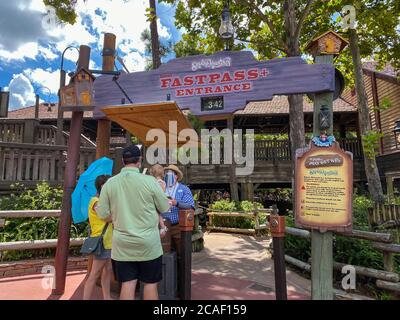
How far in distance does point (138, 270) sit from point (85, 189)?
1.94 metres

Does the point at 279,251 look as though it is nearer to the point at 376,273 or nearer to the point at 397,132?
the point at 376,273

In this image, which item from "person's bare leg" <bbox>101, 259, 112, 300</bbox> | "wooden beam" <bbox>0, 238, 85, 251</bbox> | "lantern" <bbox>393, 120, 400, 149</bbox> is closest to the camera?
"person's bare leg" <bbox>101, 259, 112, 300</bbox>

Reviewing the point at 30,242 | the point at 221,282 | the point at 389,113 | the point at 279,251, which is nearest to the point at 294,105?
the point at 221,282

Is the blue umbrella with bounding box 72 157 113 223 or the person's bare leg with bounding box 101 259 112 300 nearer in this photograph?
the person's bare leg with bounding box 101 259 112 300

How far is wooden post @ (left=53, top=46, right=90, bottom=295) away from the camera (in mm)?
4508

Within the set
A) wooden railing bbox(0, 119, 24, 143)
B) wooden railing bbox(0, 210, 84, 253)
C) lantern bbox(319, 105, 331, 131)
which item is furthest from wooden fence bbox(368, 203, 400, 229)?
wooden railing bbox(0, 119, 24, 143)

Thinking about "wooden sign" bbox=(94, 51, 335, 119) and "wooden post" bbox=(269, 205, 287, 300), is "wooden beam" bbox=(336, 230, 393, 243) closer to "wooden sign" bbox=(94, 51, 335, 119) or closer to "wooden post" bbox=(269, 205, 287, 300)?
"wooden post" bbox=(269, 205, 287, 300)

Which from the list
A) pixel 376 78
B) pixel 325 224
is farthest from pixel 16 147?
pixel 376 78

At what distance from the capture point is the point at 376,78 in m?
17.9

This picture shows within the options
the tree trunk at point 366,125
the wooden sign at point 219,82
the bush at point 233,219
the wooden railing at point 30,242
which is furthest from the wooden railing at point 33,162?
the tree trunk at point 366,125

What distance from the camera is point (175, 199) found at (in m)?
4.40

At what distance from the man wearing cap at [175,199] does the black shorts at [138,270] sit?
1.38 metres

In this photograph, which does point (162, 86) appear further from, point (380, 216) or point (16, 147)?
point (16, 147)

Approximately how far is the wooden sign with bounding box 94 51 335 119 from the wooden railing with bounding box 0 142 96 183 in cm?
413
